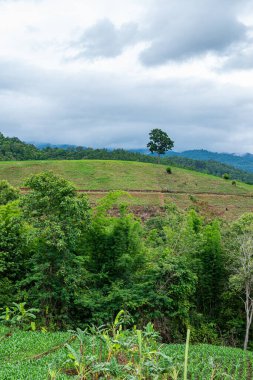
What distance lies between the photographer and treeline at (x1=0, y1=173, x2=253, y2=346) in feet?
57.8

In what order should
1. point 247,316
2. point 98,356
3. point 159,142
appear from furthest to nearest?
point 159,142, point 247,316, point 98,356

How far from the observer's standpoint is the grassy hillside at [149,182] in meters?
60.9

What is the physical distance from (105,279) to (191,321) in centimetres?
588

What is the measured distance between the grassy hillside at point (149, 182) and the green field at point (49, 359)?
1543 inches

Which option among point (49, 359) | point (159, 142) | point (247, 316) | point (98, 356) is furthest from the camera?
point (159, 142)

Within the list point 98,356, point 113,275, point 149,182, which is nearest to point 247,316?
point 113,275

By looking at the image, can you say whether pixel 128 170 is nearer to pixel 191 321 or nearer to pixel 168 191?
pixel 168 191

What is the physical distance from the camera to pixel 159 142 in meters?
88.6

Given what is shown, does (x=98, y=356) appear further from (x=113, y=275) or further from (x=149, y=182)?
(x=149, y=182)

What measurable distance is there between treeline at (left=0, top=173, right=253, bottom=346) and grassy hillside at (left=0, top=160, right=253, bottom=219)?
30.7m

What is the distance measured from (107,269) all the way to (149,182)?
50.5 m

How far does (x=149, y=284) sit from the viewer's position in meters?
19.9

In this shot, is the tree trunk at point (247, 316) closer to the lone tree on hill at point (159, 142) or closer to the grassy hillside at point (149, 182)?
the grassy hillside at point (149, 182)

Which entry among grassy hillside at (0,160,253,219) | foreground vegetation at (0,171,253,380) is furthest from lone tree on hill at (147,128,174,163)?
foreground vegetation at (0,171,253,380)
